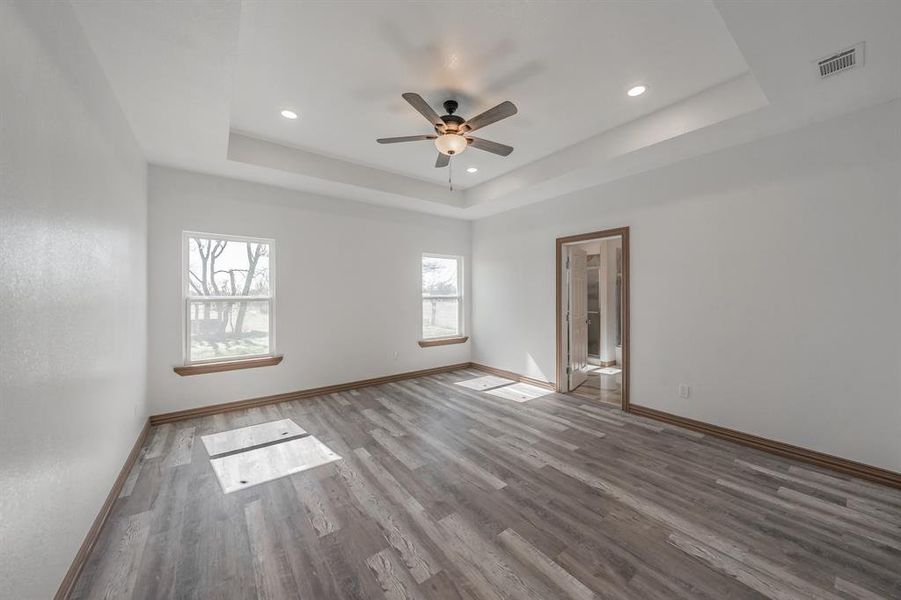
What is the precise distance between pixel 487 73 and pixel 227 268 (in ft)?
11.7

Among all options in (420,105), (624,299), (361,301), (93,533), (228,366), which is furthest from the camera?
(361,301)

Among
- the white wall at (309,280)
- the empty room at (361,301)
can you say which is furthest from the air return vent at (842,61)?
the white wall at (309,280)

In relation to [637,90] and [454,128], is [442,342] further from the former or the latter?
[637,90]

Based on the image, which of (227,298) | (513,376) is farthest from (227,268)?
(513,376)

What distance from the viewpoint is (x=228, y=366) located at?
13.4 ft

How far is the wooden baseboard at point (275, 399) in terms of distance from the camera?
12.4 ft

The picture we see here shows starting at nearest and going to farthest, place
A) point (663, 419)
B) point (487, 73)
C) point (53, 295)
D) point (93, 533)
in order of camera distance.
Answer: point (53, 295) < point (93, 533) < point (487, 73) < point (663, 419)

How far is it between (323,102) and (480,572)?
3.54m

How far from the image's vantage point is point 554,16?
6.97 ft

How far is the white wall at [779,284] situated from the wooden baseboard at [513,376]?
1274mm

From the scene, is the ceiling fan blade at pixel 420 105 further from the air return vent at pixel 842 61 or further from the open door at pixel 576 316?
the open door at pixel 576 316

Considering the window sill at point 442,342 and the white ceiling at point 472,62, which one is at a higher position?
the white ceiling at point 472,62

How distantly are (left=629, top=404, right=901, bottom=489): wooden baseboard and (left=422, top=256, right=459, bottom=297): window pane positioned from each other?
3.56 metres

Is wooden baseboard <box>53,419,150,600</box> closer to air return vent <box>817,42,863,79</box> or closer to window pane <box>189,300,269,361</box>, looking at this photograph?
window pane <box>189,300,269,361</box>
